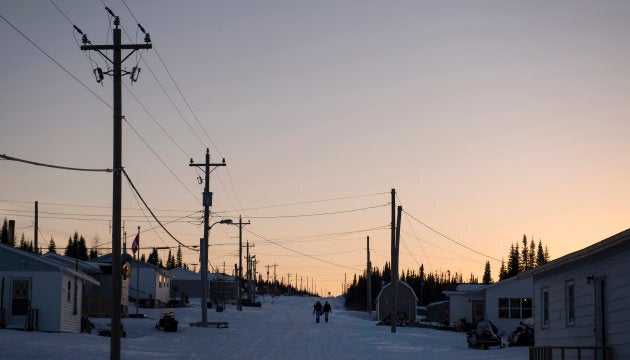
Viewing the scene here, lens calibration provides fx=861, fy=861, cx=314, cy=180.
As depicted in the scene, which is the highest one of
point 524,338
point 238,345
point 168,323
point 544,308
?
point 544,308

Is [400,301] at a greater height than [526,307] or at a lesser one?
lesser

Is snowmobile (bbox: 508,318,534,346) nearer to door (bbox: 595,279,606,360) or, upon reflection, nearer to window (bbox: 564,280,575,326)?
window (bbox: 564,280,575,326)

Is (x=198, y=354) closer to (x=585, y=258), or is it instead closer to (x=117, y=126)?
(x=117, y=126)

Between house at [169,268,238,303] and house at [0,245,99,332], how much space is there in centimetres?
5291

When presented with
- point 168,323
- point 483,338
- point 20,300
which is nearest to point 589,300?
point 483,338

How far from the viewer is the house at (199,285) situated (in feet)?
367

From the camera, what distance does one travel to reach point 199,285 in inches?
4675

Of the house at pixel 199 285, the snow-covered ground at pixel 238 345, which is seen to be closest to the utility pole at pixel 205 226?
the snow-covered ground at pixel 238 345

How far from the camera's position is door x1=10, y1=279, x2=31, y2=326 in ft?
136

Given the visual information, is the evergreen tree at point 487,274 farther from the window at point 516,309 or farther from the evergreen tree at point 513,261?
Result: the window at point 516,309

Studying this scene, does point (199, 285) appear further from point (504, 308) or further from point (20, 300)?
point (20, 300)

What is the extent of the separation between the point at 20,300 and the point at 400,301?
5319cm

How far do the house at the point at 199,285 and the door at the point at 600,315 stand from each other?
76.9 metres

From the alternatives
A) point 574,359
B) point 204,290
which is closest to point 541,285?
point 574,359
